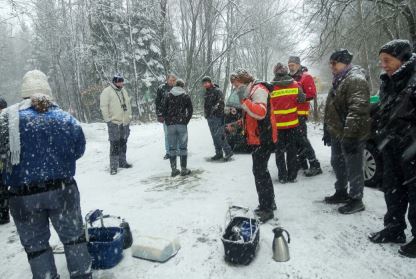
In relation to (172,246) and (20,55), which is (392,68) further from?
(20,55)

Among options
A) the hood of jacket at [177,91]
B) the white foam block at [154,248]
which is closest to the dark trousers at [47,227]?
the white foam block at [154,248]

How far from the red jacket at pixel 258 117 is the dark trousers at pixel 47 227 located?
229cm

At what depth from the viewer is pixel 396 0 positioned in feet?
25.1

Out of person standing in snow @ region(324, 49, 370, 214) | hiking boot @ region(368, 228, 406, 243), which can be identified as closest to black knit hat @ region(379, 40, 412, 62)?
person standing in snow @ region(324, 49, 370, 214)

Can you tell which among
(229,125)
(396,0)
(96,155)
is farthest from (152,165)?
(396,0)

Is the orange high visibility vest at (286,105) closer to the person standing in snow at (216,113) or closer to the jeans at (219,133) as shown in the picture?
the person standing in snow at (216,113)

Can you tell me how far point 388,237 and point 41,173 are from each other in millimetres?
3753

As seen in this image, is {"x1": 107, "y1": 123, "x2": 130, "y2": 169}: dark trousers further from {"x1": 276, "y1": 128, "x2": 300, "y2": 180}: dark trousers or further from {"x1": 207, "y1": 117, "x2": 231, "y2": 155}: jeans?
{"x1": 276, "y1": 128, "x2": 300, "y2": 180}: dark trousers

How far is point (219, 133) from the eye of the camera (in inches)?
331

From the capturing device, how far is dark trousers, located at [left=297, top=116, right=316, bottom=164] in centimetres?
637

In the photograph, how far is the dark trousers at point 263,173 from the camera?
4.58 m

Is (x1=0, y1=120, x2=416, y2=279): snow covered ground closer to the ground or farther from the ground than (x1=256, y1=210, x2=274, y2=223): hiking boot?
closer to the ground

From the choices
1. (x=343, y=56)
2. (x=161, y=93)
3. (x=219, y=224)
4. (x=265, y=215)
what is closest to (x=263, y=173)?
(x=265, y=215)

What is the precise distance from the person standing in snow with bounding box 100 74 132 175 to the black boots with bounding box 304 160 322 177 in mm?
4322
